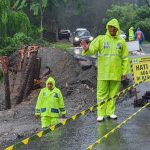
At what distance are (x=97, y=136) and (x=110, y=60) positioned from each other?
1558 mm

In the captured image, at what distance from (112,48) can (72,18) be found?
66.5 metres

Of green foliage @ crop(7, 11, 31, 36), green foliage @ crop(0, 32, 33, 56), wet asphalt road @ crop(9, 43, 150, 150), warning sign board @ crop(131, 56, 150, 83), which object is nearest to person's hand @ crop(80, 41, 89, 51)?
wet asphalt road @ crop(9, 43, 150, 150)

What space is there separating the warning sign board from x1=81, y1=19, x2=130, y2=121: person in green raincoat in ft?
7.44

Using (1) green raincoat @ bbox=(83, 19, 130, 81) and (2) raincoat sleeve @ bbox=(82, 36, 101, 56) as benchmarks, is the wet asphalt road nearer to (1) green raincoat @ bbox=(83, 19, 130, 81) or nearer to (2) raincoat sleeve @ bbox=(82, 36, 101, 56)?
(1) green raincoat @ bbox=(83, 19, 130, 81)

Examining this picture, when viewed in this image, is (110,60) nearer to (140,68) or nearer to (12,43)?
(140,68)

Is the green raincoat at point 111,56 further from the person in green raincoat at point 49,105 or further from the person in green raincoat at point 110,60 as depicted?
the person in green raincoat at point 49,105

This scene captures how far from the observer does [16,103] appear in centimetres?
1775

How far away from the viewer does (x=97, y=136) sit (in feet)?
31.0

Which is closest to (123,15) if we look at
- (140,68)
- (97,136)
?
(140,68)

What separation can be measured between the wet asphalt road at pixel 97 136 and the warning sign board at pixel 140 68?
3.70ft

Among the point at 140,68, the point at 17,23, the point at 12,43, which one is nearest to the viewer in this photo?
the point at 140,68

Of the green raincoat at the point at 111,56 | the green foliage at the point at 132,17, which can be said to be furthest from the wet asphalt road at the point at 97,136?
the green foliage at the point at 132,17

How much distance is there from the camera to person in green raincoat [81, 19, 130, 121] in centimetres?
1015

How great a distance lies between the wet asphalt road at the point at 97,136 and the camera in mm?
8664
